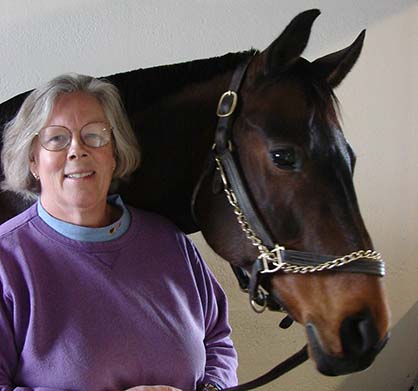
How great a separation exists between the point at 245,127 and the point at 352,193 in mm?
198

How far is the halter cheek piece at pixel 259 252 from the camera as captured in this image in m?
0.77

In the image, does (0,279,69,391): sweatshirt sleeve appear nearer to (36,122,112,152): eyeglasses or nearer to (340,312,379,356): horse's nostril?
(36,122,112,152): eyeglasses

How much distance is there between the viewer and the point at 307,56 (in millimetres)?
1713

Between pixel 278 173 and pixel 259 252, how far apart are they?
0.13 m

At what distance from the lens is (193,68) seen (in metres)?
0.98

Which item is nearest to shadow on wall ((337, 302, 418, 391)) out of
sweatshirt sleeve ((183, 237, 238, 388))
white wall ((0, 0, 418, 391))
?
white wall ((0, 0, 418, 391))

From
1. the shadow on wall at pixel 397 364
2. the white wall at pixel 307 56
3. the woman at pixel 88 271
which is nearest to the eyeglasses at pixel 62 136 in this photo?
the woman at pixel 88 271

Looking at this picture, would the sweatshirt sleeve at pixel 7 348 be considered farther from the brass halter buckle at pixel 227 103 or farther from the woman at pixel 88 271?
the brass halter buckle at pixel 227 103

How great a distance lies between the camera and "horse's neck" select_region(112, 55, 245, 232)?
37.5 inches

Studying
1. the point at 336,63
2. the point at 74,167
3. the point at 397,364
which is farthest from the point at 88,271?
the point at 397,364

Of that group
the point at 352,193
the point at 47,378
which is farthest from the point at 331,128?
the point at 47,378

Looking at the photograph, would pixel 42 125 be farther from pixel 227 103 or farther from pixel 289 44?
pixel 289 44

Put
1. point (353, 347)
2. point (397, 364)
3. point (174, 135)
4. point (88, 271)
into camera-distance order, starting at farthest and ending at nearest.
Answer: point (397, 364), point (174, 135), point (88, 271), point (353, 347)

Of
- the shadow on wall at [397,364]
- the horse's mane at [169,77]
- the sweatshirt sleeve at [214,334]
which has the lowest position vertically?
the shadow on wall at [397,364]
